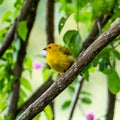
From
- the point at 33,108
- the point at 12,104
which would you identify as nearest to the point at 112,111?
the point at 12,104

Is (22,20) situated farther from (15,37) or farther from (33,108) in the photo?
(33,108)

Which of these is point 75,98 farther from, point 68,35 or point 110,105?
point 68,35

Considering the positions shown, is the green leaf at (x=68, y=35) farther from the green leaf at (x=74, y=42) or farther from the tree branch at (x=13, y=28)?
the tree branch at (x=13, y=28)

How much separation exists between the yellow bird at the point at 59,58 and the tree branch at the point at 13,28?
0.38 meters

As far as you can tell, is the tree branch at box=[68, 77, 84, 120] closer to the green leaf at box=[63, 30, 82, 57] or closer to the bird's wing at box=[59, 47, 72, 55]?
the bird's wing at box=[59, 47, 72, 55]

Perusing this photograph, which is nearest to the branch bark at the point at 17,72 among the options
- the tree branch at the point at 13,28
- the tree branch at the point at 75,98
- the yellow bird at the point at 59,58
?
the tree branch at the point at 13,28

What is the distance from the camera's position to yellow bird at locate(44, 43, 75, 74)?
0.98 m

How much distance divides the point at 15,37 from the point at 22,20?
0.26 ft

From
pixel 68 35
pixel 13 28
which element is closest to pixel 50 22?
pixel 13 28

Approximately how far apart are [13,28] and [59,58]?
0.55 m

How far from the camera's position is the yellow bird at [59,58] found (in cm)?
98

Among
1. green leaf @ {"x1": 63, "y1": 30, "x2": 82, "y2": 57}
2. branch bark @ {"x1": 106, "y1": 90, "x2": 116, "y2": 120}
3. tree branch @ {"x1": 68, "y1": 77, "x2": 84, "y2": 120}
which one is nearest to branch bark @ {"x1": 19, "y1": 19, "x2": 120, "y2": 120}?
green leaf @ {"x1": 63, "y1": 30, "x2": 82, "y2": 57}

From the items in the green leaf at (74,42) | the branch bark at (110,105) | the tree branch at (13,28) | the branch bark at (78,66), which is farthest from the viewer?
the branch bark at (110,105)

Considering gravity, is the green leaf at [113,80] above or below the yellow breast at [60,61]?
below
